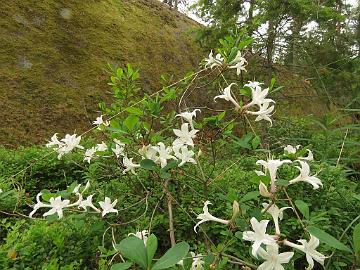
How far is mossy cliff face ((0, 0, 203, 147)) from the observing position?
491 cm

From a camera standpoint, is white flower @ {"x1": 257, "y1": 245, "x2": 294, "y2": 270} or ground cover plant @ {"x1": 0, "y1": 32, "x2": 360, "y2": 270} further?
ground cover plant @ {"x1": 0, "y1": 32, "x2": 360, "y2": 270}

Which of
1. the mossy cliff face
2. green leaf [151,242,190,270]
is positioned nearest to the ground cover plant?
green leaf [151,242,190,270]

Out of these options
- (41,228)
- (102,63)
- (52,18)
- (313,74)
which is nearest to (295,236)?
(41,228)

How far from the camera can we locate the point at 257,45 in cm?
433

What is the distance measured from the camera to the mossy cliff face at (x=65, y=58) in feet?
16.1

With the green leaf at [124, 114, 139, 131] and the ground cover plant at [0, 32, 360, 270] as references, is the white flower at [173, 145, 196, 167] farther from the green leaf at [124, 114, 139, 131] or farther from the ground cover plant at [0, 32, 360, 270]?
the green leaf at [124, 114, 139, 131]

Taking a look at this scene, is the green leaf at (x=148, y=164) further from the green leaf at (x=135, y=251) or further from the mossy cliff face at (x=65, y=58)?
the mossy cliff face at (x=65, y=58)

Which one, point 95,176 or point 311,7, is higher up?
point 311,7

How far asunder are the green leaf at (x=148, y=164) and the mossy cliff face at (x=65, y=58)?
12.1 ft

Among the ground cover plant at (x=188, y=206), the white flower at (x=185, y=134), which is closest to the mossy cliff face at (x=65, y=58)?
the ground cover plant at (x=188, y=206)

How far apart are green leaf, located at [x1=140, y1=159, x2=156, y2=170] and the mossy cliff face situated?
369 centimetres

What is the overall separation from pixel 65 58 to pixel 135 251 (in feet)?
18.4

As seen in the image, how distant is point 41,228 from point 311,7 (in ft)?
11.5

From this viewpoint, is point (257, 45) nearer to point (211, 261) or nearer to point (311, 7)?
point (311, 7)
